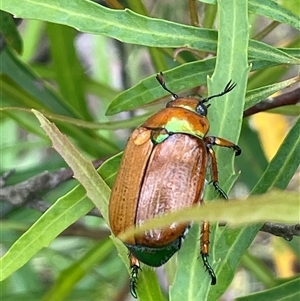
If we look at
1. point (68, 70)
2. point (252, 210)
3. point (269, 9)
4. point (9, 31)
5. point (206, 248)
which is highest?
point (68, 70)

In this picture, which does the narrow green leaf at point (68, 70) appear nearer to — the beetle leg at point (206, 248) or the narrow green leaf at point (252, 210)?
the beetle leg at point (206, 248)

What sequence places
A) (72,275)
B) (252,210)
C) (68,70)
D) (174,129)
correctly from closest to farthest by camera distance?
(252,210) → (174,129) → (72,275) → (68,70)

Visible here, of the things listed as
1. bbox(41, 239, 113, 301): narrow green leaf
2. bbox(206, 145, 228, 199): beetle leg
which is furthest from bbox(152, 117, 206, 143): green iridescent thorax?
bbox(41, 239, 113, 301): narrow green leaf

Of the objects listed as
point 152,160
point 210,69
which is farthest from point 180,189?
point 210,69

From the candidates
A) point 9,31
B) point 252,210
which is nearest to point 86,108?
point 9,31

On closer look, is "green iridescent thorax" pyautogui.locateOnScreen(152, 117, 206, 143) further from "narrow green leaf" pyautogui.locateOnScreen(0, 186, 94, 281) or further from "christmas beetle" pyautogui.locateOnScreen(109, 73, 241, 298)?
"narrow green leaf" pyautogui.locateOnScreen(0, 186, 94, 281)

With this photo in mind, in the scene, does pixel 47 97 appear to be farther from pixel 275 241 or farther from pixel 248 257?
pixel 275 241

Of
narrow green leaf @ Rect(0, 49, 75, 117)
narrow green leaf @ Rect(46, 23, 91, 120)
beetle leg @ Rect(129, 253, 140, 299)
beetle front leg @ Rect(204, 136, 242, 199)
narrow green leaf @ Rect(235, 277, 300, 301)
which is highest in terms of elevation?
narrow green leaf @ Rect(46, 23, 91, 120)

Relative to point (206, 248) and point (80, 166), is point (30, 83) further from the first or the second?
point (206, 248)
